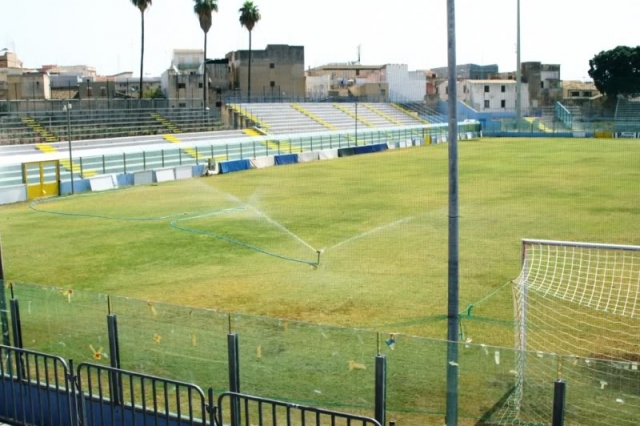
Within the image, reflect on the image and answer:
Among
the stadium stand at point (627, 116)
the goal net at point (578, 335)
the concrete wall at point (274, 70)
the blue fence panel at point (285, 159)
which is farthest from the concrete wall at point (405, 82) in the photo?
the goal net at point (578, 335)

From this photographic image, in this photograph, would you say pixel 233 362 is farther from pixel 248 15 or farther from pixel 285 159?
pixel 248 15

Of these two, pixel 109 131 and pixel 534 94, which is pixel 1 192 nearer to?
pixel 109 131

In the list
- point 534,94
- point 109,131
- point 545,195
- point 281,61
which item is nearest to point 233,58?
point 281,61

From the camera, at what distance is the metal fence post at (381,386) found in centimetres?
743

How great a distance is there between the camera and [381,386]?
7.54 meters

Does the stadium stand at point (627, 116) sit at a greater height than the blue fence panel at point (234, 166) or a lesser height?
greater

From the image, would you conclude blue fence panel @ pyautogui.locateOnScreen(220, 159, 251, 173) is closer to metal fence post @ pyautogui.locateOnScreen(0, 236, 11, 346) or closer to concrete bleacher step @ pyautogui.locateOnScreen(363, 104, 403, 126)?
metal fence post @ pyautogui.locateOnScreen(0, 236, 11, 346)

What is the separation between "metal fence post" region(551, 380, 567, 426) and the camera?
6.86m

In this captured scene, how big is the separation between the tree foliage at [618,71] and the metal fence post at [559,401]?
9632cm

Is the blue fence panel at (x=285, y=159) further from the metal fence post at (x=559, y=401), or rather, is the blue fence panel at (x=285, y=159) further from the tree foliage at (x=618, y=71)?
the tree foliage at (x=618, y=71)

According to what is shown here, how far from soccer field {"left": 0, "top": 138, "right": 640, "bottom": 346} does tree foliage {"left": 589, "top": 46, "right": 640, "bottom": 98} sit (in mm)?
60550

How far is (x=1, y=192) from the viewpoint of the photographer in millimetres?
31812

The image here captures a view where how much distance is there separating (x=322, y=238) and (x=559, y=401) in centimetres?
1474

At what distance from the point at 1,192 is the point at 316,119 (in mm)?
42953
